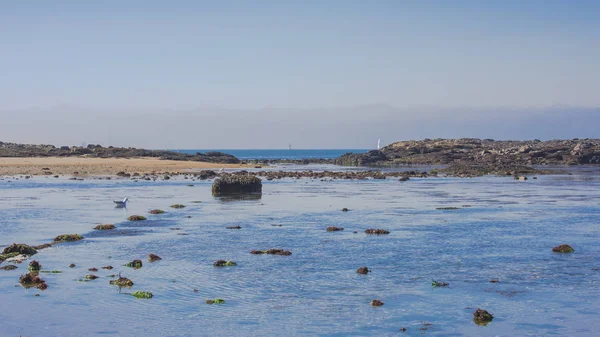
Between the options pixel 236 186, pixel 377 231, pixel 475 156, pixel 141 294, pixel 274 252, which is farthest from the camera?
pixel 475 156

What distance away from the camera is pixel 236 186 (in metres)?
50.6

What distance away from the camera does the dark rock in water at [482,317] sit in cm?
1555

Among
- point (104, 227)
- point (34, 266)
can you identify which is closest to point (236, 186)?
point (104, 227)

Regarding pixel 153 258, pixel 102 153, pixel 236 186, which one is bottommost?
pixel 153 258

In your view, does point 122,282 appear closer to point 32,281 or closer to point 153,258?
point 32,281

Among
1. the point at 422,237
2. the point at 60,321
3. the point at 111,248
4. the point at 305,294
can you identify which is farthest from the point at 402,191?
the point at 60,321

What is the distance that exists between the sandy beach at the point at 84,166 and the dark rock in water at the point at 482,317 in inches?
2788

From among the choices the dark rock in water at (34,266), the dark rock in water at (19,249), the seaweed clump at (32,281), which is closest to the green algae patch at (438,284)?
the seaweed clump at (32,281)

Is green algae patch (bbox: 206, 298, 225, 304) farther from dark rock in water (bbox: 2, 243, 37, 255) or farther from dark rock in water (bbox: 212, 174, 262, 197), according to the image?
dark rock in water (bbox: 212, 174, 262, 197)

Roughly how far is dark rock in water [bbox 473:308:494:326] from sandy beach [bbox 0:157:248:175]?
70.8 metres

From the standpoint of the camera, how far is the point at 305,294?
1816 centimetres

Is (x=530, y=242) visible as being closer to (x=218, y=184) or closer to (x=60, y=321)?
(x=60, y=321)

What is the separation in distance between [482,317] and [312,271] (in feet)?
22.2

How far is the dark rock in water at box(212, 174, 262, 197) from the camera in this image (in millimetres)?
49750
